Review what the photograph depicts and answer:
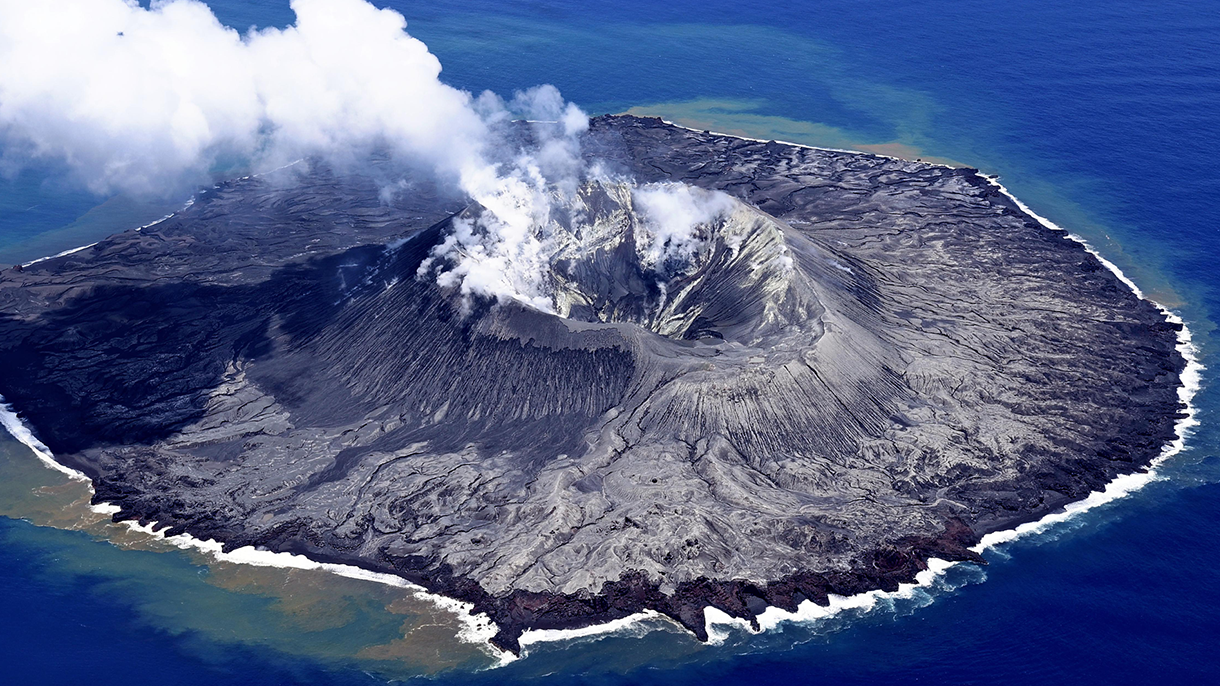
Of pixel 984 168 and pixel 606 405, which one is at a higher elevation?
pixel 984 168

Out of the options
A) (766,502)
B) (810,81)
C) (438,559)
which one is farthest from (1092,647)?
(810,81)

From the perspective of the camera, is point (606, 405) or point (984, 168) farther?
point (984, 168)

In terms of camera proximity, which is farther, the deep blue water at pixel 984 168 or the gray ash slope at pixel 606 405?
the gray ash slope at pixel 606 405

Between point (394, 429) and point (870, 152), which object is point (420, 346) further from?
point (870, 152)

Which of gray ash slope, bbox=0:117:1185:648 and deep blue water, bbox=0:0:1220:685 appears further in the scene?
gray ash slope, bbox=0:117:1185:648
